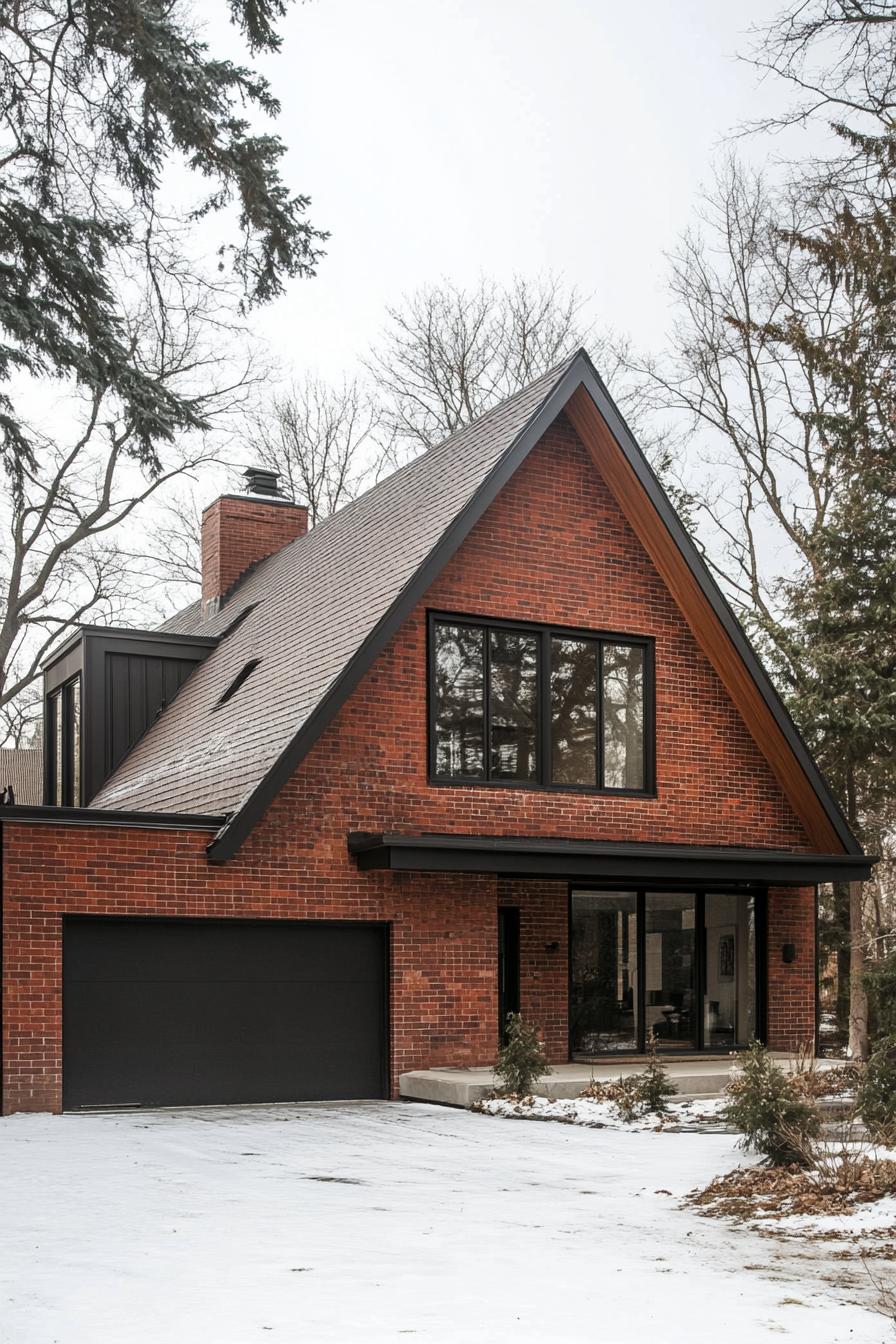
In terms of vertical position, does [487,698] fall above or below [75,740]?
above

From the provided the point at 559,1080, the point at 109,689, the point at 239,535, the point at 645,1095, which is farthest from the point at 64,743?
the point at 645,1095

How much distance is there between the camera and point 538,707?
54.3 feet

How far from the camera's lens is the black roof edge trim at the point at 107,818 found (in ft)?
43.4

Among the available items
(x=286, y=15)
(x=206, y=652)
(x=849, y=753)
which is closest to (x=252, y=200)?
(x=286, y=15)

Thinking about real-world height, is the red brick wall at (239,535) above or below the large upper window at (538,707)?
above

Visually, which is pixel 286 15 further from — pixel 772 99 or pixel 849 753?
pixel 849 753

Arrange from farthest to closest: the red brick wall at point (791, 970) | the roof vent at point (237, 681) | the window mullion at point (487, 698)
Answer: the roof vent at point (237, 681) < the red brick wall at point (791, 970) < the window mullion at point (487, 698)

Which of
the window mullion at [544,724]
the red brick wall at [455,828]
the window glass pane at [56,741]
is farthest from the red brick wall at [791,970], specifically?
the window glass pane at [56,741]

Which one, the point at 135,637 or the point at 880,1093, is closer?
the point at 880,1093

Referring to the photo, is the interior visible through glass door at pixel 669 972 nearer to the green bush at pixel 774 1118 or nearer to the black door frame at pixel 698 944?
the black door frame at pixel 698 944

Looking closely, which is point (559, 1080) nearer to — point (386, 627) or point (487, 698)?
point (487, 698)

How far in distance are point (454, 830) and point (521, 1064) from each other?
9.18 feet

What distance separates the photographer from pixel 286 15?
34.7 ft

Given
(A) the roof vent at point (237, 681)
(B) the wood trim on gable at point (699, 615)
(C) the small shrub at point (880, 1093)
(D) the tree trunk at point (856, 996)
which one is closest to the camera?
(C) the small shrub at point (880, 1093)
